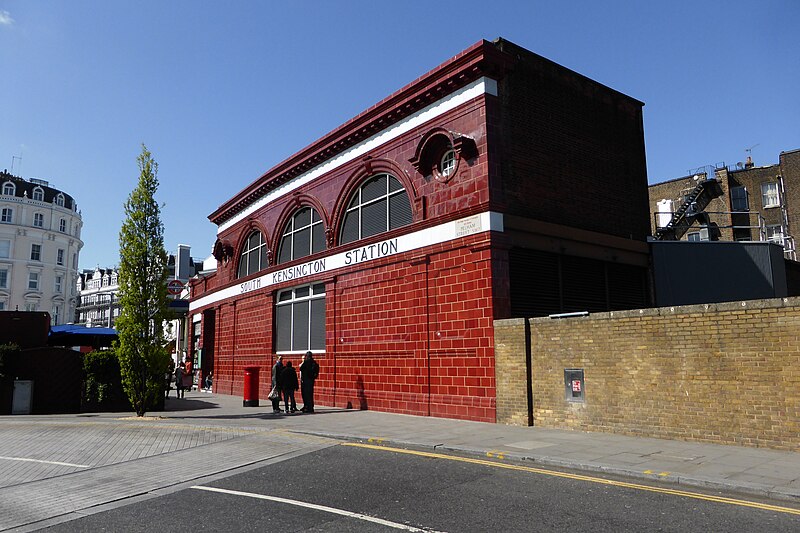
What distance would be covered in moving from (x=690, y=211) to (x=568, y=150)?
21.8 m

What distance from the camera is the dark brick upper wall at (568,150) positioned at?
1531 cm

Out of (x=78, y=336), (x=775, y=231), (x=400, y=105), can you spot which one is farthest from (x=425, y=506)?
(x=775, y=231)

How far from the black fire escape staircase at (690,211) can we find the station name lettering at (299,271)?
14823 millimetres

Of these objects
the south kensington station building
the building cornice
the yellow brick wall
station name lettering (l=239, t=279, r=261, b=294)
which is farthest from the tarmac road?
station name lettering (l=239, t=279, r=261, b=294)

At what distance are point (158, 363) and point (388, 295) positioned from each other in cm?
736

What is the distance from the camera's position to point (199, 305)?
33.2 metres

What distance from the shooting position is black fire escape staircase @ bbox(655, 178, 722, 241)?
27.4 metres

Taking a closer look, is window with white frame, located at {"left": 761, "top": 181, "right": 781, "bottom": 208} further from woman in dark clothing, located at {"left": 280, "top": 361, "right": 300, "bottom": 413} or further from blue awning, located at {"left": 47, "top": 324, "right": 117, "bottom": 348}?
blue awning, located at {"left": 47, "top": 324, "right": 117, "bottom": 348}

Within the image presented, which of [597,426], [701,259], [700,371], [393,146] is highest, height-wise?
[393,146]

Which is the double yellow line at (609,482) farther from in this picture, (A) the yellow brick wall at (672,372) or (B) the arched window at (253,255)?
(B) the arched window at (253,255)

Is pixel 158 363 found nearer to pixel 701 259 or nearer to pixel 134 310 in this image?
pixel 134 310

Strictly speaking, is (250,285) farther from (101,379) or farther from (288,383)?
(288,383)

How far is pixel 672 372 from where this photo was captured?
35.9 ft

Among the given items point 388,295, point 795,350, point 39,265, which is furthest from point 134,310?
point 39,265
